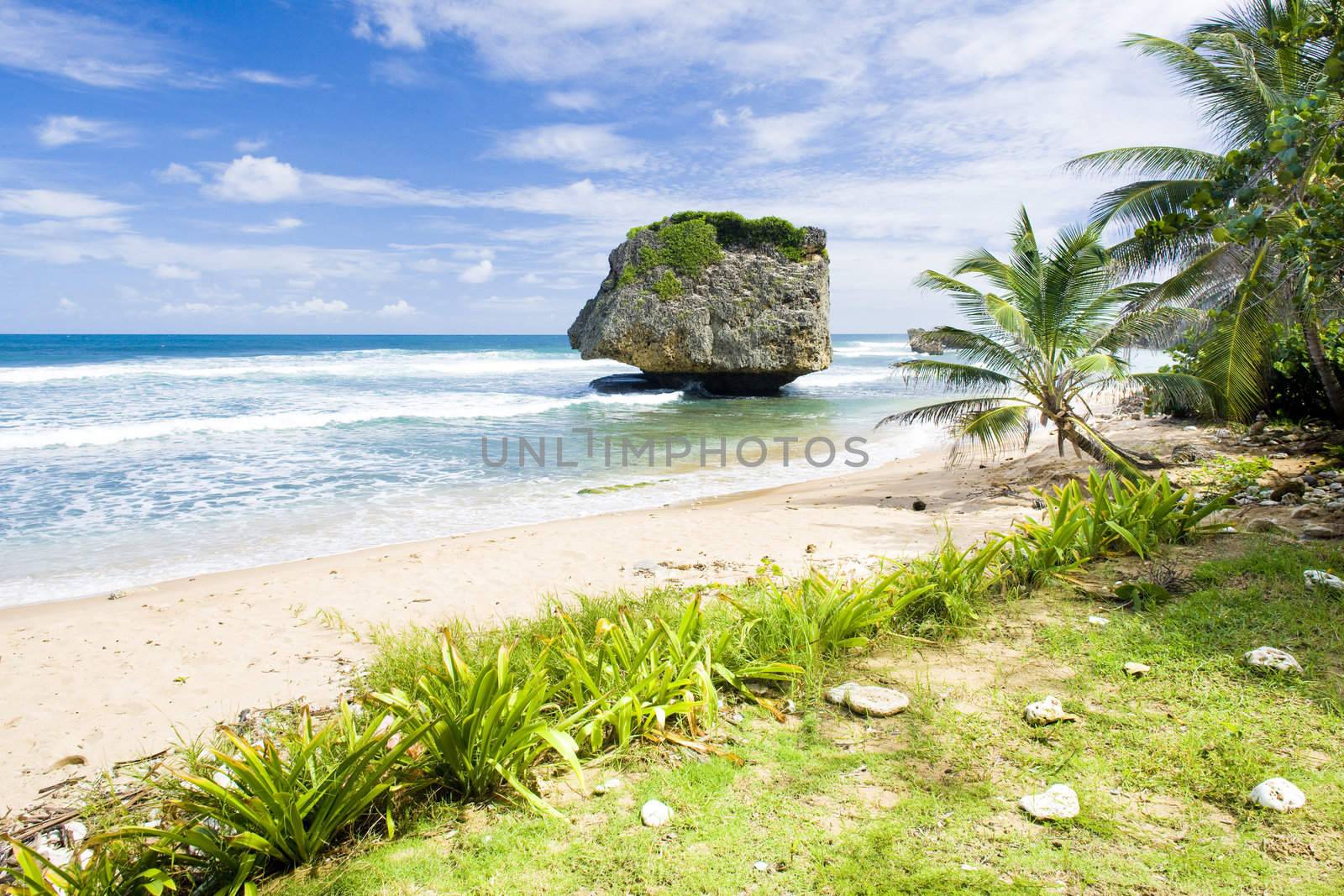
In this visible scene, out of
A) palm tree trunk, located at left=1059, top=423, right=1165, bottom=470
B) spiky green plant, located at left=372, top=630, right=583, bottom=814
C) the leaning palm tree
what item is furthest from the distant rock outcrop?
spiky green plant, located at left=372, top=630, right=583, bottom=814

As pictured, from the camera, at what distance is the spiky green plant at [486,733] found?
2.86m

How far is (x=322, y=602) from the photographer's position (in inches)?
253

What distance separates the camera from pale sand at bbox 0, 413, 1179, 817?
169 inches

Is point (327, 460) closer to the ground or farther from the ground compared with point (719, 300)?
closer to the ground

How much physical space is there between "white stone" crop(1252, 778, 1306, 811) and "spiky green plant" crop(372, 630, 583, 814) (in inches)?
97.3

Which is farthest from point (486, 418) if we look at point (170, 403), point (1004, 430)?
point (1004, 430)

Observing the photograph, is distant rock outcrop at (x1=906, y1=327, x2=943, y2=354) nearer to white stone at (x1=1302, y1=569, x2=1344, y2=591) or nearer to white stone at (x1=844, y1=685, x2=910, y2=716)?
white stone at (x1=1302, y1=569, x2=1344, y2=591)

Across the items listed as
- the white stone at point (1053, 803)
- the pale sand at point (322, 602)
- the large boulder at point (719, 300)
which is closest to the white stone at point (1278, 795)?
the white stone at point (1053, 803)

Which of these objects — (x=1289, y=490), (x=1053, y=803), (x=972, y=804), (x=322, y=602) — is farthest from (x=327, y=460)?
(x=1289, y=490)

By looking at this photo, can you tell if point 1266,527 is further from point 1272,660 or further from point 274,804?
point 274,804

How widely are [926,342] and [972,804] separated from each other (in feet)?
28.9

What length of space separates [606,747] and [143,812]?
5.93 ft

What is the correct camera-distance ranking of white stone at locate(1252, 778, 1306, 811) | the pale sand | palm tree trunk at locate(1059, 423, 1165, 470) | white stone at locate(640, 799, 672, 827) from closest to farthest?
1. white stone at locate(1252, 778, 1306, 811)
2. white stone at locate(640, 799, 672, 827)
3. the pale sand
4. palm tree trunk at locate(1059, 423, 1165, 470)

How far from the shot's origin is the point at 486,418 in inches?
835
